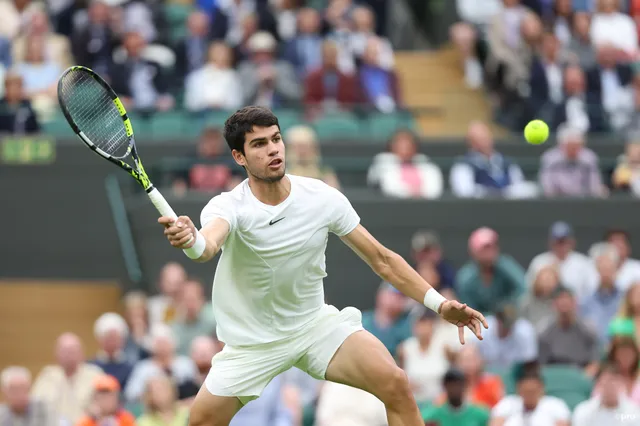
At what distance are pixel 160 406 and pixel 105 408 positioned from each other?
0.44 meters

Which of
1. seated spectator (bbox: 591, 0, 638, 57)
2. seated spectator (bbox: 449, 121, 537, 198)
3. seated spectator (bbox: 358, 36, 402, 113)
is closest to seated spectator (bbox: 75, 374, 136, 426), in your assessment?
seated spectator (bbox: 449, 121, 537, 198)

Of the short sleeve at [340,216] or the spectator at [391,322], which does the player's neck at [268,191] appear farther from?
the spectator at [391,322]

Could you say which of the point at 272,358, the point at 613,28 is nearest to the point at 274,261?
the point at 272,358

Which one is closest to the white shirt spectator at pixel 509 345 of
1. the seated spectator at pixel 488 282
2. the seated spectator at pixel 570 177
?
the seated spectator at pixel 488 282

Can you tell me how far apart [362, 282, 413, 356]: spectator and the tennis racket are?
495cm

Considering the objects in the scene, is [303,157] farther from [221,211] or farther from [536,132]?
[221,211]

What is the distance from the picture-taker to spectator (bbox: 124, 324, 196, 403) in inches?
428

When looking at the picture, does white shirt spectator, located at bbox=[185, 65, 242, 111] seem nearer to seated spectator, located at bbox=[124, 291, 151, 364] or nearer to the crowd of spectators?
the crowd of spectators

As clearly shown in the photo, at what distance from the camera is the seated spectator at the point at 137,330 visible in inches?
457

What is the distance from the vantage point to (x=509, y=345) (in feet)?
36.7

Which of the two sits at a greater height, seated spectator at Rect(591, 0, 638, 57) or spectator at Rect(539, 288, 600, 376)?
seated spectator at Rect(591, 0, 638, 57)

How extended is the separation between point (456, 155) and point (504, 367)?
3638mm

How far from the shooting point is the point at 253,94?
1453cm

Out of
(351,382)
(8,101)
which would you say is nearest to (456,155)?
(8,101)
